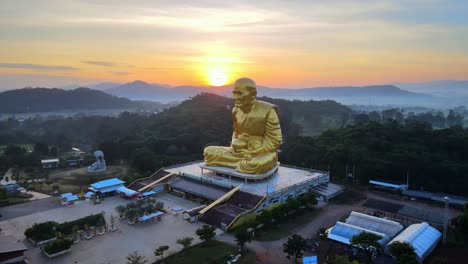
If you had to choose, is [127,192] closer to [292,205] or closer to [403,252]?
[292,205]

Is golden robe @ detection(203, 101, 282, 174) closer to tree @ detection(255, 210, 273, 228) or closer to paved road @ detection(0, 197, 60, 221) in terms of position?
tree @ detection(255, 210, 273, 228)

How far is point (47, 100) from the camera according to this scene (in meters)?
119

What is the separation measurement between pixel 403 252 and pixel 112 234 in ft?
48.4

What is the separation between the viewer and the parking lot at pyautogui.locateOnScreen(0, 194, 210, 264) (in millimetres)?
16766

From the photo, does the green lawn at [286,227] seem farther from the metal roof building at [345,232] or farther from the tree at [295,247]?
the tree at [295,247]

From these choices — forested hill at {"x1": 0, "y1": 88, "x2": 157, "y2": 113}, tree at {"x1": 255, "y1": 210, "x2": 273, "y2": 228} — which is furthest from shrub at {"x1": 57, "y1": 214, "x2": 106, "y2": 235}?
forested hill at {"x1": 0, "y1": 88, "x2": 157, "y2": 113}

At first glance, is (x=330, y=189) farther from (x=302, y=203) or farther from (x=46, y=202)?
(x=46, y=202)

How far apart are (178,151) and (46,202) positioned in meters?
16.3

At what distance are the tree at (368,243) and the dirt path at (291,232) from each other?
3243 mm

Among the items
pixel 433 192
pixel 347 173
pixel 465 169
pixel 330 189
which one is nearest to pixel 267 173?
pixel 330 189

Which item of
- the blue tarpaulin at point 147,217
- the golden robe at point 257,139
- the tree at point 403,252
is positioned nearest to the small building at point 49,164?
the blue tarpaulin at point 147,217

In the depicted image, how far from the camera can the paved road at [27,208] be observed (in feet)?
74.8

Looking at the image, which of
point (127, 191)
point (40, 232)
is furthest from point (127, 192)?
point (40, 232)

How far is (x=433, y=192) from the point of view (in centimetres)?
2631
